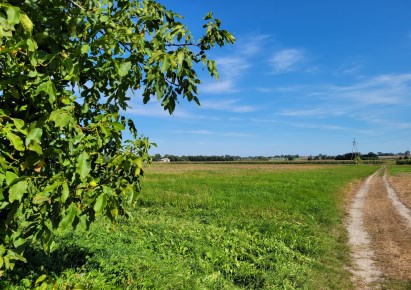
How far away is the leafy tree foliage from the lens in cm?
257

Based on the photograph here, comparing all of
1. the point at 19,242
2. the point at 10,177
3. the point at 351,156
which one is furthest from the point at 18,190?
the point at 351,156

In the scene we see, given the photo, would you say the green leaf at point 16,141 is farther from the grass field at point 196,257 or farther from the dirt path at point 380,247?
the dirt path at point 380,247

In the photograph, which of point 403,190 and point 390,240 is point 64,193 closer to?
point 390,240

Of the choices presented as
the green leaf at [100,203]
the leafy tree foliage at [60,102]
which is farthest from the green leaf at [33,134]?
the green leaf at [100,203]

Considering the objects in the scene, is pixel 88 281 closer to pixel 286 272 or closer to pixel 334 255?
pixel 286 272

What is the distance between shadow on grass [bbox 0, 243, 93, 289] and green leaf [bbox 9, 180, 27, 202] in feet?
13.2

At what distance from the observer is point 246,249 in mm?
9234

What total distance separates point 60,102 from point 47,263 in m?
4.89

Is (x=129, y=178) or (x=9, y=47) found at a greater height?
(x=9, y=47)

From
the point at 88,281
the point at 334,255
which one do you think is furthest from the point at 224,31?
the point at 334,255

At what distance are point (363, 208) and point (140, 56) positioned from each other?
766 inches

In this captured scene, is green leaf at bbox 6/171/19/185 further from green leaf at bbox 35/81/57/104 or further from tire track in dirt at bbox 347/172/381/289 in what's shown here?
tire track in dirt at bbox 347/172/381/289

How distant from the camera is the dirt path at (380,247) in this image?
26.6 feet

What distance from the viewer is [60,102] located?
310 cm
